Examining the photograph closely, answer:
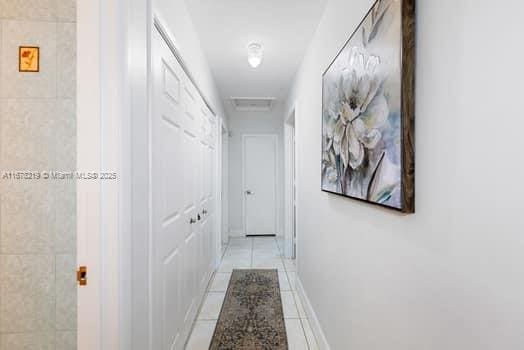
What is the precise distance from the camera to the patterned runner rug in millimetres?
2025

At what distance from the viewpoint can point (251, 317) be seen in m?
2.37

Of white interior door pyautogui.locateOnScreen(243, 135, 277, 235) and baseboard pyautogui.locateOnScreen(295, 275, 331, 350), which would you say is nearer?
baseboard pyautogui.locateOnScreen(295, 275, 331, 350)

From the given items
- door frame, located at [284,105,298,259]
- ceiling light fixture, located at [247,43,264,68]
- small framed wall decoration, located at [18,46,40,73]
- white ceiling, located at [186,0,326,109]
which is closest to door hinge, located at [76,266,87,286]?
small framed wall decoration, located at [18,46,40,73]

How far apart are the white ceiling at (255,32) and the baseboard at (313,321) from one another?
2317 millimetres

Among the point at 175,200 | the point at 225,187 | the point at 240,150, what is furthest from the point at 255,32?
the point at 225,187

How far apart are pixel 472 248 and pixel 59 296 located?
1580 millimetres

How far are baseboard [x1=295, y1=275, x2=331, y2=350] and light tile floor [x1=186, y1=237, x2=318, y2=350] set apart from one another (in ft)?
0.16

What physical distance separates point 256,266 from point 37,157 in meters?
2.98

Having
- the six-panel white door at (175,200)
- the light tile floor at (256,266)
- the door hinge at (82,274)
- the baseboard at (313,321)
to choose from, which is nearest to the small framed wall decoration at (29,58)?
the six-panel white door at (175,200)

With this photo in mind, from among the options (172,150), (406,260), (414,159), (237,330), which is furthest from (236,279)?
(414,159)

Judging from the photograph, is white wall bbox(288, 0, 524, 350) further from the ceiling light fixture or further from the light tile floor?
the ceiling light fixture

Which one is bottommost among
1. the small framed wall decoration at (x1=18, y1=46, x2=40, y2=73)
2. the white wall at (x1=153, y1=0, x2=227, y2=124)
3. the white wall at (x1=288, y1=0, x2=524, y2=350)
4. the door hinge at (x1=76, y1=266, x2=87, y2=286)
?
the door hinge at (x1=76, y1=266, x2=87, y2=286)

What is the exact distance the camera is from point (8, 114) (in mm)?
1206

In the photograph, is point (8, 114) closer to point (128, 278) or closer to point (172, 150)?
point (172, 150)
